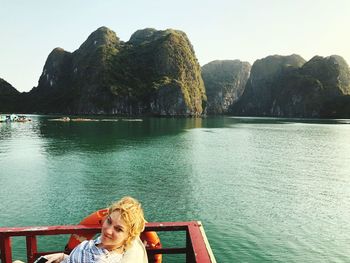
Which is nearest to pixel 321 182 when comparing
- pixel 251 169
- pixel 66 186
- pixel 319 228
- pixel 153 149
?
pixel 251 169

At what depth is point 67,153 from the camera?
43.8 meters

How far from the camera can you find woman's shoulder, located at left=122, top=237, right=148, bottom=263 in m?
4.19

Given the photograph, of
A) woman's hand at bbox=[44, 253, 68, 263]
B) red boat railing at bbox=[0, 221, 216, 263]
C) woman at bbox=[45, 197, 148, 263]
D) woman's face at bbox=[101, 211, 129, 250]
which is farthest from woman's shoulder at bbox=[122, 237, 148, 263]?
woman's hand at bbox=[44, 253, 68, 263]

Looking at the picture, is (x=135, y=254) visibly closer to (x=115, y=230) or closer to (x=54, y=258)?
(x=115, y=230)

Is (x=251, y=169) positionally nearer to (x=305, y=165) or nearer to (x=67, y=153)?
(x=305, y=165)

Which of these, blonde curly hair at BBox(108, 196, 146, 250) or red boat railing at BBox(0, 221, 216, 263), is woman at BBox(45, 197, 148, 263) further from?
red boat railing at BBox(0, 221, 216, 263)

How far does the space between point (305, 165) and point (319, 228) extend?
2248 centimetres

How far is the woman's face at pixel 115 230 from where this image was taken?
4.16 metres

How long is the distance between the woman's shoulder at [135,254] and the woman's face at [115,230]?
0.16 meters

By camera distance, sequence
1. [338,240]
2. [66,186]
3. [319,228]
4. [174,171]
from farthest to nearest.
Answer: [174,171] → [66,186] → [319,228] → [338,240]

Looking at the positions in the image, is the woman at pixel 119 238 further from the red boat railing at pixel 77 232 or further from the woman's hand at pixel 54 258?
the red boat railing at pixel 77 232

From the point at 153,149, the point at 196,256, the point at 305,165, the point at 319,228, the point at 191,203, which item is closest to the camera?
the point at 196,256

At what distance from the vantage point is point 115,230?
13.7ft

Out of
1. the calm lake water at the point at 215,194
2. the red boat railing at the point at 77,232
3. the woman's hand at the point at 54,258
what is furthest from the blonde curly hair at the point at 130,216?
the calm lake water at the point at 215,194
